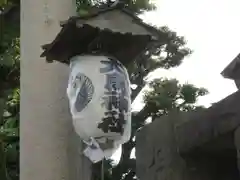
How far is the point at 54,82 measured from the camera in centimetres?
310

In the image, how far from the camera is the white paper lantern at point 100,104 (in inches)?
102

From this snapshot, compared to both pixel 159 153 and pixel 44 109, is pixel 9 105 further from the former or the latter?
pixel 159 153

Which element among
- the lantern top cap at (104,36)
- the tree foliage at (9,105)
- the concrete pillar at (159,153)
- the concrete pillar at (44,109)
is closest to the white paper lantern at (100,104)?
the lantern top cap at (104,36)

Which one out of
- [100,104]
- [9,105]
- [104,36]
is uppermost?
[104,36]

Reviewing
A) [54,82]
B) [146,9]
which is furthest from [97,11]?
[146,9]

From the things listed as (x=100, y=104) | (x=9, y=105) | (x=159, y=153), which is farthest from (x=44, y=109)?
(x=9, y=105)

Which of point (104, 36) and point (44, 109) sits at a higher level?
point (104, 36)

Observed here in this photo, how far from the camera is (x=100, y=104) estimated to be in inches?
102

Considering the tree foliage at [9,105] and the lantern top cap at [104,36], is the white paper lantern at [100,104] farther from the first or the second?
the tree foliage at [9,105]

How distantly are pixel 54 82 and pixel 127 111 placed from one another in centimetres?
62

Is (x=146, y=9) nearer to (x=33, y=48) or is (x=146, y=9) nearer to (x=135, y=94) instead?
(x=135, y=94)

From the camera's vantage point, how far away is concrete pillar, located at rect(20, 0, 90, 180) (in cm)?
298

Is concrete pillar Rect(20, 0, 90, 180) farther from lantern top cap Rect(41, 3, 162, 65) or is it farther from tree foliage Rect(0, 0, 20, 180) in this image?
tree foliage Rect(0, 0, 20, 180)

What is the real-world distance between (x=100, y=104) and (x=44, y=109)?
575 mm
